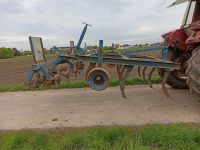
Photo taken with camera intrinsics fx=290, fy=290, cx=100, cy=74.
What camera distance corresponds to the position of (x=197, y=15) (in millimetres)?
6180

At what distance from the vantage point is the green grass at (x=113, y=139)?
3.64 m

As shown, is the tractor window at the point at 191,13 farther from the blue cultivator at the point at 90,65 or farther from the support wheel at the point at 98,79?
the support wheel at the point at 98,79

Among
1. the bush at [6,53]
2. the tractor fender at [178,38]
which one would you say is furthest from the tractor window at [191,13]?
the bush at [6,53]

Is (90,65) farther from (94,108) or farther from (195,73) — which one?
(195,73)

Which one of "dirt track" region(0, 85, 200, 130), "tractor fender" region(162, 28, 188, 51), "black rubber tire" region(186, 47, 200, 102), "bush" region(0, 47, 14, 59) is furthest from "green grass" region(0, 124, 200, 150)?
"bush" region(0, 47, 14, 59)

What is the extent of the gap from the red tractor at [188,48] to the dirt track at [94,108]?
1.44ft

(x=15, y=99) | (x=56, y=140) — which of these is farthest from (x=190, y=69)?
(x=15, y=99)

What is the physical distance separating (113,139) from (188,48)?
114 inches

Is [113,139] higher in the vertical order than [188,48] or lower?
lower

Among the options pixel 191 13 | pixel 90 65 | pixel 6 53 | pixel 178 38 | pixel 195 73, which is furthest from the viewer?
pixel 6 53

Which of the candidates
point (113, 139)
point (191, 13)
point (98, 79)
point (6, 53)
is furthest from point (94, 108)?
point (6, 53)

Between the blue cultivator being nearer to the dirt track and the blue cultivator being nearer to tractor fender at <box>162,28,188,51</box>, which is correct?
tractor fender at <box>162,28,188,51</box>

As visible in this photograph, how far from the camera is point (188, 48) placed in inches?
230

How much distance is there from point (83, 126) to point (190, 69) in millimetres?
1960
